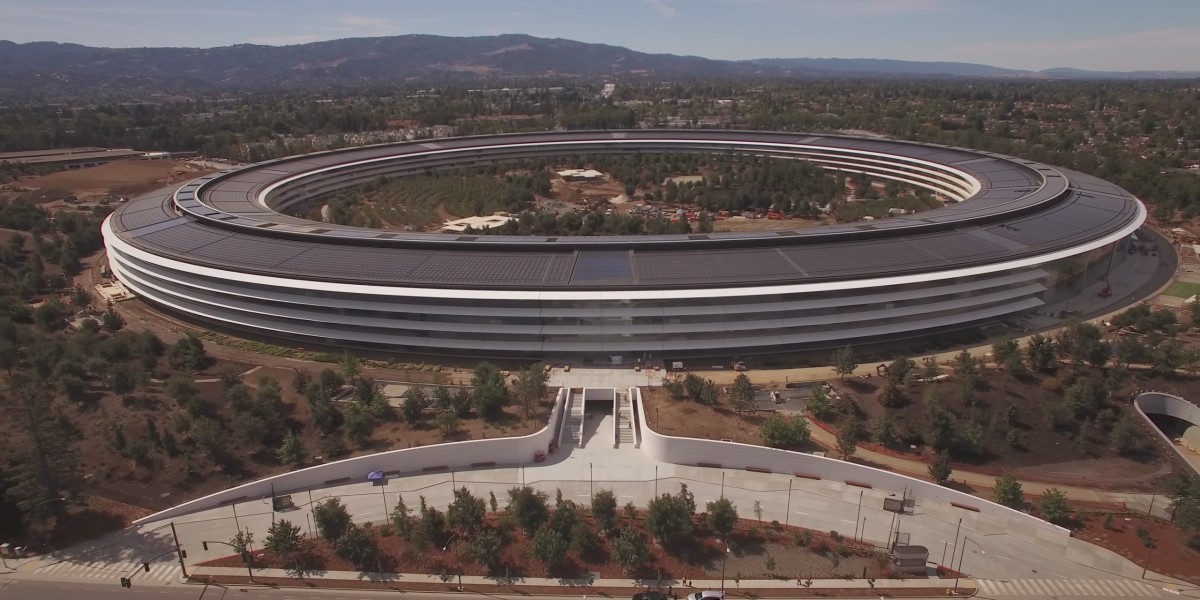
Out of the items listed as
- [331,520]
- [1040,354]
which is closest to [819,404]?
[1040,354]

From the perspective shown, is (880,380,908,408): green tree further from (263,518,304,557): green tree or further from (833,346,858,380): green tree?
(263,518,304,557): green tree

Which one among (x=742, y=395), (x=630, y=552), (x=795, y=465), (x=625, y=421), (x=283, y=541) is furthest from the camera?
(x=625, y=421)

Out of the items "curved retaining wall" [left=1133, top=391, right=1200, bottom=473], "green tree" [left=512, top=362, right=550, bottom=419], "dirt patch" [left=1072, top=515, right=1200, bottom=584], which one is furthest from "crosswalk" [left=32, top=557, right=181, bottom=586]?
"curved retaining wall" [left=1133, top=391, right=1200, bottom=473]

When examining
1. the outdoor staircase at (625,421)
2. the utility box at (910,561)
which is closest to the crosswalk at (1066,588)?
the utility box at (910,561)

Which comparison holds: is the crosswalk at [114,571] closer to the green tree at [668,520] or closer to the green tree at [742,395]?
the green tree at [668,520]

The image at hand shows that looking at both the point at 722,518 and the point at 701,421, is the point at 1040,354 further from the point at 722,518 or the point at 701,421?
the point at 722,518

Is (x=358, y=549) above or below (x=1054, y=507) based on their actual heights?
below

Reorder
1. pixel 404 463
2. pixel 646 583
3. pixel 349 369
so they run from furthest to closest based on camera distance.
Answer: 1. pixel 349 369
2. pixel 404 463
3. pixel 646 583
